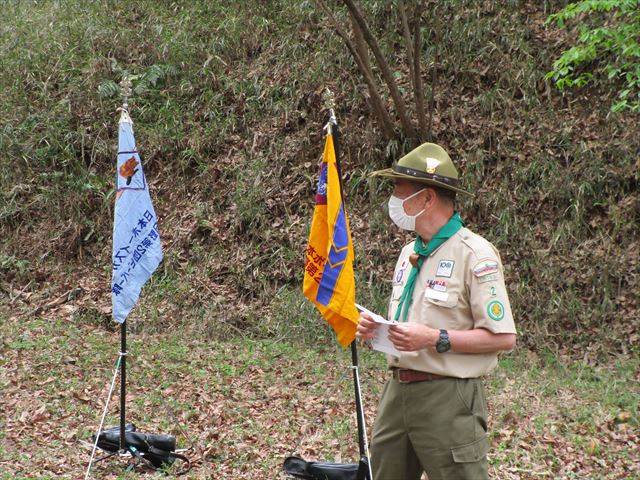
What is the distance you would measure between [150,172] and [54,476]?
7.51m

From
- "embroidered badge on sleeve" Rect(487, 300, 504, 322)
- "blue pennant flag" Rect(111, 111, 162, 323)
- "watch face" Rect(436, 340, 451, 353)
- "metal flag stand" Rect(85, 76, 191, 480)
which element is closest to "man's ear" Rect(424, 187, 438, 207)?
"embroidered badge on sleeve" Rect(487, 300, 504, 322)

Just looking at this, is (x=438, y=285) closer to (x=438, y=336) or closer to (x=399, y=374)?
(x=438, y=336)

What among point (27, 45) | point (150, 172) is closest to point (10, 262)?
point (150, 172)

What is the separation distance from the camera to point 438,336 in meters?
3.24

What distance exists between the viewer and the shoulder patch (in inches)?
131

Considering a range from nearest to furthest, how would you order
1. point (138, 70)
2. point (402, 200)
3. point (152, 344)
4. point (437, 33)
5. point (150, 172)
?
point (402, 200)
point (152, 344)
point (437, 33)
point (150, 172)
point (138, 70)

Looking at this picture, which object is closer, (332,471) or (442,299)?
(442,299)

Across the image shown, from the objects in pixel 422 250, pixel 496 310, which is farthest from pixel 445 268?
pixel 496 310

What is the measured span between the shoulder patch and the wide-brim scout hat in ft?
1.31

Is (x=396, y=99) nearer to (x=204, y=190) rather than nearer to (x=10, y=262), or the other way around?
→ (x=204, y=190)

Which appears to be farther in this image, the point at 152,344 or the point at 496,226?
the point at 496,226

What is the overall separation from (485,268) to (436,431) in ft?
2.45

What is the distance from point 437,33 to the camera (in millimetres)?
11703

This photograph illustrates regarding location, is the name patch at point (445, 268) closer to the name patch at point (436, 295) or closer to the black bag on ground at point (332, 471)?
the name patch at point (436, 295)
